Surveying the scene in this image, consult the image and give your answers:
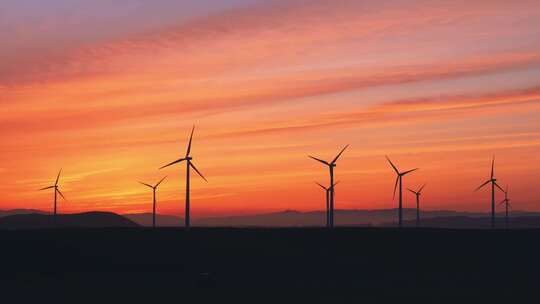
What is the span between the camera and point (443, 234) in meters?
153

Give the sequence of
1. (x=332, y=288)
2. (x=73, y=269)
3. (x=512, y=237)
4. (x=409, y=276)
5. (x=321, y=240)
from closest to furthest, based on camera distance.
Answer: (x=332, y=288), (x=409, y=276), (x=73, y=269), (x=321, y=240), (x=512, y=237)

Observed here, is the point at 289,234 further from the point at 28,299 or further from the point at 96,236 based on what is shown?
the point at 28,299

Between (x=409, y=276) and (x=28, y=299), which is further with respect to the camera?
(x=409, y=276)

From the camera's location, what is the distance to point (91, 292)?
80.7 metres

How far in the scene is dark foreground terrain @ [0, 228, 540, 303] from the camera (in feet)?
280

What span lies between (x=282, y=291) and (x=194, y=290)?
823cm

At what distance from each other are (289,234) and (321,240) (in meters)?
13.8

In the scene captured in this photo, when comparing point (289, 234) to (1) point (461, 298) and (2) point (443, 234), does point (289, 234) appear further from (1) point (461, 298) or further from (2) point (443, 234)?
(1) point (461, 298)

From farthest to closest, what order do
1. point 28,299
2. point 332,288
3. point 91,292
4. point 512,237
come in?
1. point 512,237
2. point 332,288
3. point 91,292
4. point 28,299

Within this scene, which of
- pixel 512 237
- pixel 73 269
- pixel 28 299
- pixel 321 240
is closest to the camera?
pixel 28 299

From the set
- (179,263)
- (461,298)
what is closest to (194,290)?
(461,298)

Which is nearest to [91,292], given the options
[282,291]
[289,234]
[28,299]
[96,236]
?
[28,299]

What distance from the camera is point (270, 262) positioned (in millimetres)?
115312

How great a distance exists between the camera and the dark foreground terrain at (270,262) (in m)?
85.2
